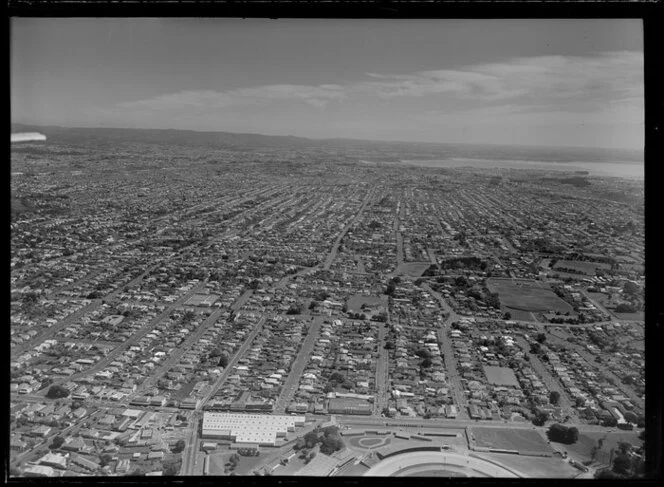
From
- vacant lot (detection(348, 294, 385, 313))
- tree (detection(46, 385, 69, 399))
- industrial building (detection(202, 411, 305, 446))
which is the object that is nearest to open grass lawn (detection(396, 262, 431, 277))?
vacant lot (detection(348, 294, 385, 313))

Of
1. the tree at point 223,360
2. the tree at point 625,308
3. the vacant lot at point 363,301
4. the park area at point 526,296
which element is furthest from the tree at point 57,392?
the tree at point 625,308

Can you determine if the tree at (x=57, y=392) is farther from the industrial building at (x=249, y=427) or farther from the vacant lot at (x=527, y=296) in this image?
the vacant lot at (x=527, y=296)

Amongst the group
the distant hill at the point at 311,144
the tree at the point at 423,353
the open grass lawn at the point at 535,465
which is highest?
the distant hill at the point at 311,144

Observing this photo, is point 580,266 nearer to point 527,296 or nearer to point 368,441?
point 527,296

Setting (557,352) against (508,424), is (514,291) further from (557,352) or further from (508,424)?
(508,424)

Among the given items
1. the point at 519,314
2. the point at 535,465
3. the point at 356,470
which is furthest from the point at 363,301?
the point at 535,465

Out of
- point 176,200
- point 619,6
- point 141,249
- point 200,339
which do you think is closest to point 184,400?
point 200,339
